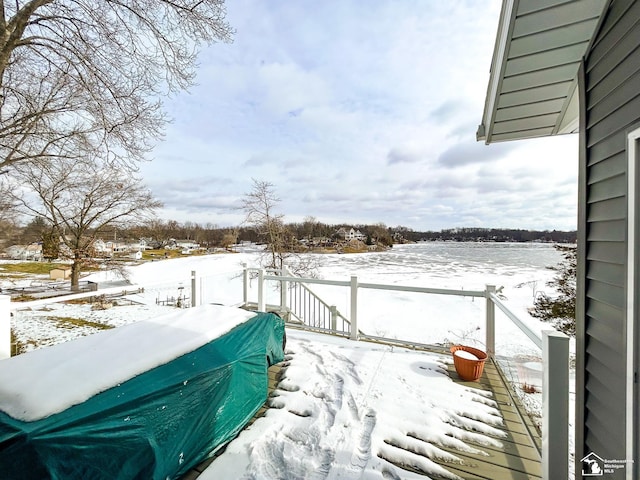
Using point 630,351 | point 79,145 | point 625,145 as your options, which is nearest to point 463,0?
point 625,145

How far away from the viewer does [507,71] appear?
2039 millimetres

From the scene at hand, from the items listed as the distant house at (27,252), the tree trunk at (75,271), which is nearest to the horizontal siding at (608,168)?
the tree trunk at (75,271)

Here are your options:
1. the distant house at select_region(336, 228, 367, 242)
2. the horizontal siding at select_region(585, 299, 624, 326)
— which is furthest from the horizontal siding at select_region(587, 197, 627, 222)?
the distant house at select_region(336, 228, 367, 242)

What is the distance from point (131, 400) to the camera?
1.27 meters

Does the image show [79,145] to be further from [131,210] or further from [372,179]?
[372,179]

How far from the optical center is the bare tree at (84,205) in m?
8.59

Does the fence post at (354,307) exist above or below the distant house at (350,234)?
below

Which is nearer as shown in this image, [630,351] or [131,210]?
[630,351]

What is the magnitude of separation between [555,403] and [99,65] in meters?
6.27

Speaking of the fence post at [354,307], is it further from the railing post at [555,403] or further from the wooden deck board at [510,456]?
the railing post at [555,403]

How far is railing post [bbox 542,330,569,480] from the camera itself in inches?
55.4

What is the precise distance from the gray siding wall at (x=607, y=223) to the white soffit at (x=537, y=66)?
0.39 ft

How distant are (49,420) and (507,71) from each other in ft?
10.6

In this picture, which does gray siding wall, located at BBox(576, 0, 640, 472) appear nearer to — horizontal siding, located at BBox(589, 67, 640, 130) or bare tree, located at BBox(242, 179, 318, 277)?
horizontal siding, located at BBox(589, 67, 640, 130)
